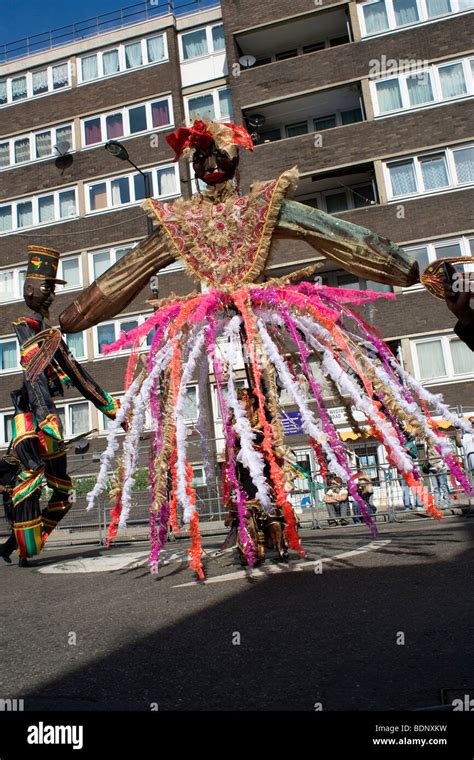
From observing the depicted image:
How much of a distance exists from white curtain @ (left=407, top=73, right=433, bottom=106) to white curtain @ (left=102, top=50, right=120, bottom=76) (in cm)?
1241

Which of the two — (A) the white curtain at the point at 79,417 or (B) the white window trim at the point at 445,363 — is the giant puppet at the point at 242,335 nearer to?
(B) the white window trim at the point at 445,363

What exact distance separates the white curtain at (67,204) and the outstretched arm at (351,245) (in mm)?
23458

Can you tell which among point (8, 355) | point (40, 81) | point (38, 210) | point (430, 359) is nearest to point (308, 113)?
point (430, 359)

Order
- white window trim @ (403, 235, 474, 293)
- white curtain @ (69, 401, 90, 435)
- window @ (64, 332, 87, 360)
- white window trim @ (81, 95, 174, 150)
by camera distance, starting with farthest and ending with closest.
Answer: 1. white window trim @ (81, 95, 174, 150)
2. window @ (64, 332, 87, 360)
3. white curtain @ (69, 401, 90, 435)
4. white window trim @ (403, 235, 474, 293)

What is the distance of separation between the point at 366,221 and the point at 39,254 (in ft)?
54.6

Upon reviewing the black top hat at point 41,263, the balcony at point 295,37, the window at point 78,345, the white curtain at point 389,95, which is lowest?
the black top hat at point 41,263

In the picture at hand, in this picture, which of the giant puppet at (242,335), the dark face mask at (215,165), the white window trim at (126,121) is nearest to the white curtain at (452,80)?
the white window trim at (126,121)

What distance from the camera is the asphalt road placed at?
2.45m

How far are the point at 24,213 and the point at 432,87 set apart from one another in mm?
16873

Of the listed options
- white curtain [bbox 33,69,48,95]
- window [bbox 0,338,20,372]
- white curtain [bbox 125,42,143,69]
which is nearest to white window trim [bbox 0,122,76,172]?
white curtain [bbox 33,69,48,95]

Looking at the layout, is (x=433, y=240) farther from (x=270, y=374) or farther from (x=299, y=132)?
(x=270, y=374)

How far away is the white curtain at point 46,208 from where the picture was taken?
27297mm

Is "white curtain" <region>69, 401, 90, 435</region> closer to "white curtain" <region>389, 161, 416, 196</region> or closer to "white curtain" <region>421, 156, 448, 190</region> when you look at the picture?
"white curtain" <region>389, 161, 416, 196</region>

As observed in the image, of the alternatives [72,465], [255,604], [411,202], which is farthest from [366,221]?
[255,604]
